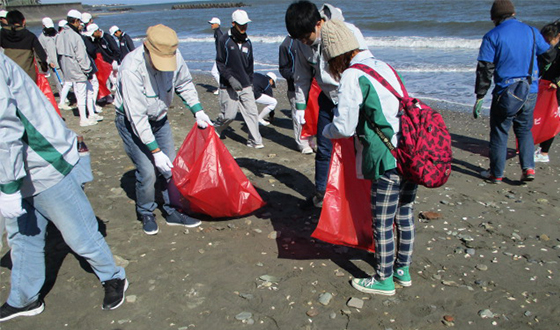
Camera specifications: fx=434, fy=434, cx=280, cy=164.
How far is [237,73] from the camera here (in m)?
6.06

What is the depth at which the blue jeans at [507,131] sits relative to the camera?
15.3ft

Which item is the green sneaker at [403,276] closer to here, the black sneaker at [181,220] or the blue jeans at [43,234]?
the black sneaker at [181,220]

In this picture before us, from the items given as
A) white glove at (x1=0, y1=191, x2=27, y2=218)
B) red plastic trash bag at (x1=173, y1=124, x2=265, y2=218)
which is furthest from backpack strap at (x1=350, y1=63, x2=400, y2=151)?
white glove at (x1=0, y1=191, x2=27, y2=218)

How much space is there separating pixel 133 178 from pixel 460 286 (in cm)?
378

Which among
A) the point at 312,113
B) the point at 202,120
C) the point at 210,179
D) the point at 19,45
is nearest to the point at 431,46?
the point at 312,113

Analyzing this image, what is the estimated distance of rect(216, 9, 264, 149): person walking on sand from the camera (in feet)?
19.5

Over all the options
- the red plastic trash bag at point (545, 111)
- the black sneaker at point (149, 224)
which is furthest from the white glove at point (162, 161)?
the red plastic trash bag at point (545, 111)

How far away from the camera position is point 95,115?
319 inches

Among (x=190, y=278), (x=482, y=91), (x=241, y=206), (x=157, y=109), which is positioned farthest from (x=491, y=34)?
(x=190, y=278)

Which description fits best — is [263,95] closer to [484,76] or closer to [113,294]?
[484,76]

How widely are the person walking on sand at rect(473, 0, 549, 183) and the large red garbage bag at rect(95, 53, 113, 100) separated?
7.32 m

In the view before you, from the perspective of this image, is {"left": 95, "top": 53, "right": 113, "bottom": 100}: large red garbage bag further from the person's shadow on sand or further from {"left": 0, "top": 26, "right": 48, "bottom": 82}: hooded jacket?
the person's shadow on sand

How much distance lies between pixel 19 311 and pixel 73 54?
19.0 feet

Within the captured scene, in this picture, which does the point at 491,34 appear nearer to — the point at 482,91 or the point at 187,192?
the point at 482,91
